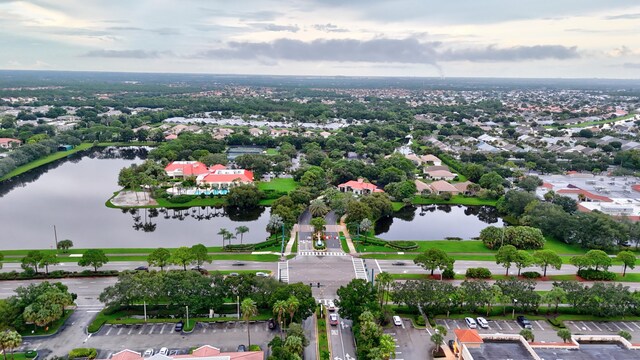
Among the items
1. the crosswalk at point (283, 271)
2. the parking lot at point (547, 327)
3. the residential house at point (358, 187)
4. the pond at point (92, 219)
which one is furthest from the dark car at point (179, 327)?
the residential house at point (358, 187)

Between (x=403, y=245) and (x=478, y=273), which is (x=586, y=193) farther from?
(x=478, y=273)

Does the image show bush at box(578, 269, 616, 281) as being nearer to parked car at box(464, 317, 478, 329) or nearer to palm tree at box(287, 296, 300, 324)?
parked car at box(464, 317, 478, 329)

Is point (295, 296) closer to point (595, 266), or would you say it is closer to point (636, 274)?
point (595, 266)

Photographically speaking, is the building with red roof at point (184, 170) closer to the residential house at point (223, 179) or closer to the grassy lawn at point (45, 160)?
the residential house at point (223, 179)

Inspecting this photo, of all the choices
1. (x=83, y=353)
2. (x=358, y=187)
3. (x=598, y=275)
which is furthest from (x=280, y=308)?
(x=358, y=187)

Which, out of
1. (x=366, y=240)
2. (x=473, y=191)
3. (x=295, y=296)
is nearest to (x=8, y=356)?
(x=295, y=296)

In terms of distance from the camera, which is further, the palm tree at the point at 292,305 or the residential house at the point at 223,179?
the residential house at the point at 223,179
